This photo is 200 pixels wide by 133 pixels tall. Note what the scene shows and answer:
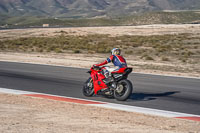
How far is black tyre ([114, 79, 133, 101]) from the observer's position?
1026 cm

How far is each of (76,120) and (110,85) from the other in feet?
8.99

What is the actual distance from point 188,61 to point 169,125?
65.0 ft

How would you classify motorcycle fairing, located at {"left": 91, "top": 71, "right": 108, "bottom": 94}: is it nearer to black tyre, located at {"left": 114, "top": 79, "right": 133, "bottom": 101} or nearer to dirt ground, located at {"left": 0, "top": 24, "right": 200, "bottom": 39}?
black tyre, located at {"left": 114, "top": 79, "right": 133, "bottom": 101}

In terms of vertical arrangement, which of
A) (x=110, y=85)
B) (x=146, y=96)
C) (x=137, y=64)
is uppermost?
(x=137, y=64)

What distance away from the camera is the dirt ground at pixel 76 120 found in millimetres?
7547

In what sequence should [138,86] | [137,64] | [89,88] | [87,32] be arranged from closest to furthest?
[89,88], [138,86], [137,64], [87,32]

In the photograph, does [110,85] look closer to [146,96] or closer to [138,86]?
[146,96]

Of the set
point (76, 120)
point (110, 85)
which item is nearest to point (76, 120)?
point (76, 120)

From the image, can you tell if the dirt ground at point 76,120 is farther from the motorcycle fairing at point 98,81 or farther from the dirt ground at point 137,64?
the dirt ground at point 137,64

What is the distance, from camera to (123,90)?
10.6 meters

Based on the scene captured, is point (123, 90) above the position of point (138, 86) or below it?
above

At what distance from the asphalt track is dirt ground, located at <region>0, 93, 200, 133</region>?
136 cm

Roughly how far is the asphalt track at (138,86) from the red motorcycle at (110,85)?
0.75ft

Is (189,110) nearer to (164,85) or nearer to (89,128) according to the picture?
(89,128)
